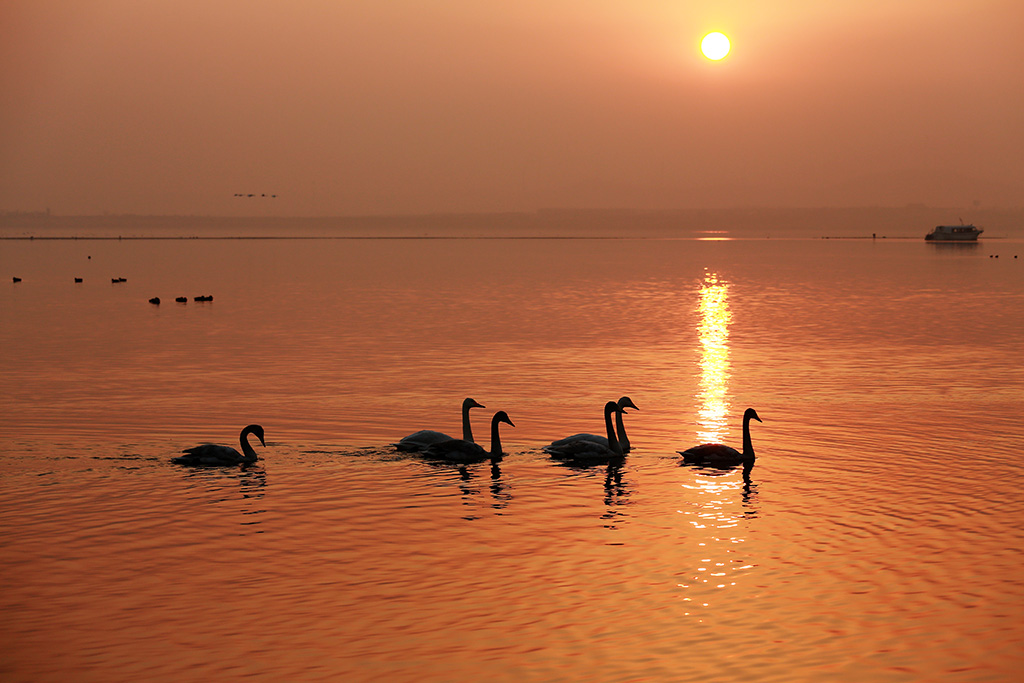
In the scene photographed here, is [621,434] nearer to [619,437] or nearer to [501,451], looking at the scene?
[619,437]

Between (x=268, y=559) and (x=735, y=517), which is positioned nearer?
(x=268, y=559)

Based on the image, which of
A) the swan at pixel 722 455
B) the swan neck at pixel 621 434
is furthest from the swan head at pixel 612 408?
the swan at pixel 722 455

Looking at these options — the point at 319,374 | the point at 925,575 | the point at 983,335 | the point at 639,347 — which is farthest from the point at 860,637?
the point at 983,335

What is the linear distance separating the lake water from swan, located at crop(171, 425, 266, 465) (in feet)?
1.22

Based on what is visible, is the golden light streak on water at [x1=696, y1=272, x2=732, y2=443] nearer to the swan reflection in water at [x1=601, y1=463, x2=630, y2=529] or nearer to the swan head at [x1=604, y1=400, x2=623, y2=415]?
the swan head at [x1=604, y1=400, x2=623, y2=415]

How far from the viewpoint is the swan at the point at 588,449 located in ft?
73.3

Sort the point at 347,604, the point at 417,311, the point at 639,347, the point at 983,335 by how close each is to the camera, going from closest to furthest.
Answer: the point at 347,604 < the point at 639,347 < the point at 983,335 < the point at 417,311

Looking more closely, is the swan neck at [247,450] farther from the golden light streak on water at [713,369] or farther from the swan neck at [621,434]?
the golden light streak on water at [713,369]

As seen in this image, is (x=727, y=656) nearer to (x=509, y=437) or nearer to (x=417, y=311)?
(x=509, y=437)

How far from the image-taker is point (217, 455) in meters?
21.9

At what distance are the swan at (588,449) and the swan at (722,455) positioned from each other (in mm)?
1462

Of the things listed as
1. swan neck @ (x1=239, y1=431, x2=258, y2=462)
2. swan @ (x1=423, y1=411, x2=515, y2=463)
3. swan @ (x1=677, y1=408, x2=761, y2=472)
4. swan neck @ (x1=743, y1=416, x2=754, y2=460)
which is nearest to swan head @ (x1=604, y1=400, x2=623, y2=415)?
swan @ (x1=677, y1=408, x2=761, y2=472)

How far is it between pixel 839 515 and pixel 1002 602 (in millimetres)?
4227

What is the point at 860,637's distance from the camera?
42.4 ft
